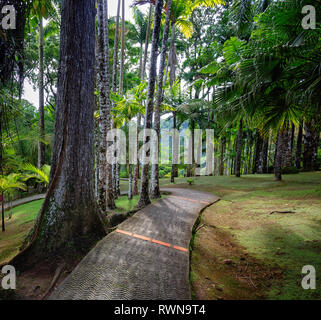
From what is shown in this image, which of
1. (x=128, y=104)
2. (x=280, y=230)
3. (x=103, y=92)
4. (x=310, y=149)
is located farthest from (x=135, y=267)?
(x=310, y=149)

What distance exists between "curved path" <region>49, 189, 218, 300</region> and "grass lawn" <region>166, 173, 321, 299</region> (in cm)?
34

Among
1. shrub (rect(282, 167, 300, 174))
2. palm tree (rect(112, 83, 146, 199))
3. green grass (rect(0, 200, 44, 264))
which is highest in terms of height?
palm tree (rect(112, 83, 146, 199))

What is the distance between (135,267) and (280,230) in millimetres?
3858

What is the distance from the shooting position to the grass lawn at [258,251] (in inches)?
112

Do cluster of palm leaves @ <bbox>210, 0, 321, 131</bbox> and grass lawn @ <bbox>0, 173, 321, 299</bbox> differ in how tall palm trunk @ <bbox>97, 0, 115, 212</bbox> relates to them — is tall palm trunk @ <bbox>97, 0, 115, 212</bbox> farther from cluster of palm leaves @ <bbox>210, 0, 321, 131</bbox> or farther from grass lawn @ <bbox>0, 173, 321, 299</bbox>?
cluster of palm leaves @ <bbox>210, 0, 321, 131</bbox>

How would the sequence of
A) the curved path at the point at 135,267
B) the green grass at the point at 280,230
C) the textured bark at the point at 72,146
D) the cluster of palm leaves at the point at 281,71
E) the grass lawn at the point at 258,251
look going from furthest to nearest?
the cluster of palm leaves at the point at 281,71, the textured bark at the point at 72,146, the green grass at the point at 280,230, the grass lawn at the point at 258,251, the curved path at the point at 135,267

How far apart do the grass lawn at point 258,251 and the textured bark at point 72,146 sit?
7.31ft

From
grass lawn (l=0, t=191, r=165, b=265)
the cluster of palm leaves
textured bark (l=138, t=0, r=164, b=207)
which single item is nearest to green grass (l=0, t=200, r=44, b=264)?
grass lawn (l=0, t=191, r=165, b=265)

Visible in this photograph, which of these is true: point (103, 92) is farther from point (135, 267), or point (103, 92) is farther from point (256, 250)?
point (256, 250)

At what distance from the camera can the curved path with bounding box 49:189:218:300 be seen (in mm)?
2463

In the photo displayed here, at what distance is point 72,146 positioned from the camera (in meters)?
3.39

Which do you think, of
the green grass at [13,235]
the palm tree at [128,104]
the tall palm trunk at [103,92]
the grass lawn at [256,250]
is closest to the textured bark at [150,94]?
the palm tree at [128,104]

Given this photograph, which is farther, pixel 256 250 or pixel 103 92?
pixel 103 92

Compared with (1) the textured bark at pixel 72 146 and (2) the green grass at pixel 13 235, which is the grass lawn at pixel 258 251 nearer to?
(1) the textured bark at pixel 72 146
